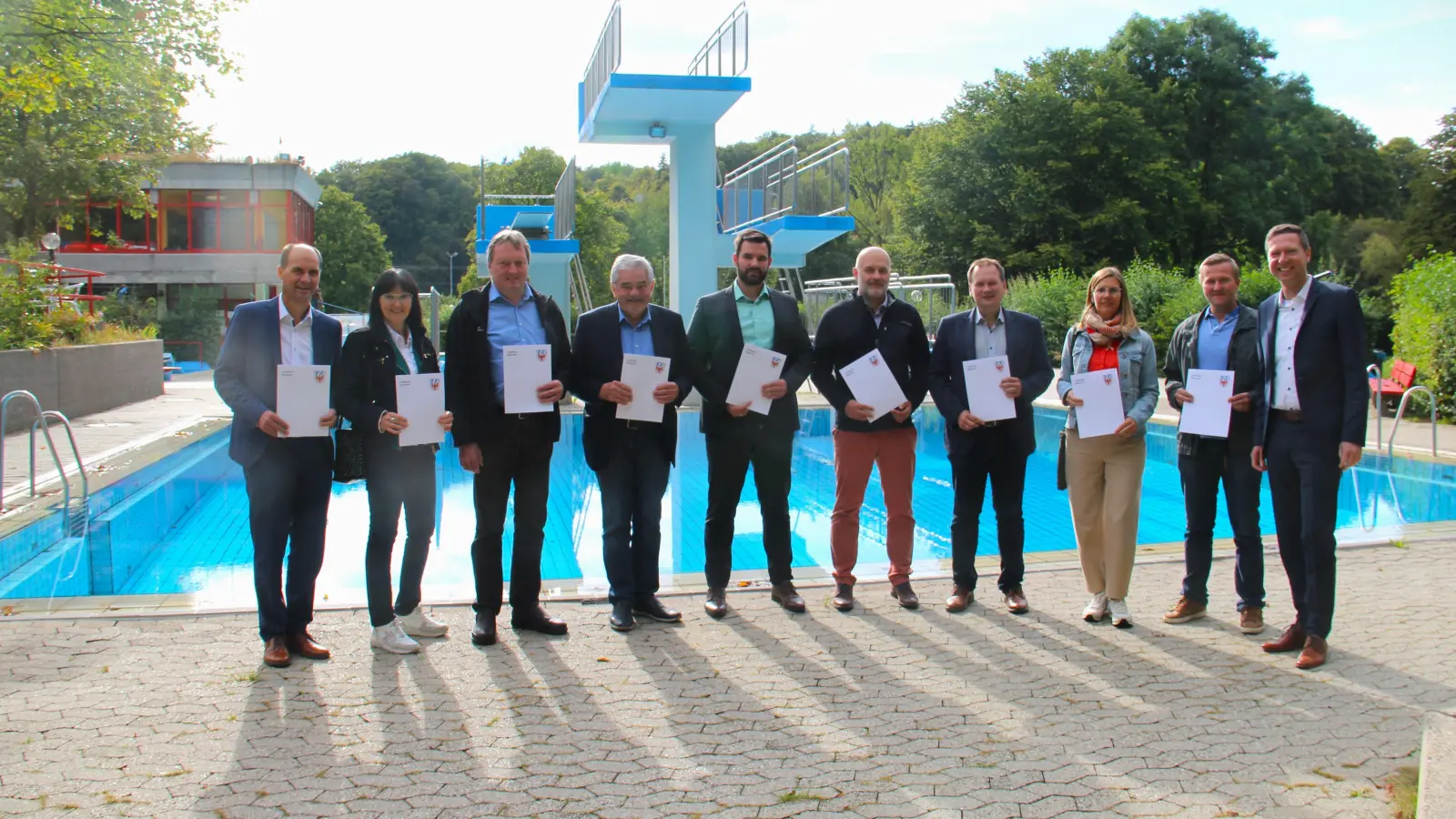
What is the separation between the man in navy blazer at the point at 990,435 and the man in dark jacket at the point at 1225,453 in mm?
758

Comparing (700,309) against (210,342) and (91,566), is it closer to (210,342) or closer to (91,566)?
(91,566)

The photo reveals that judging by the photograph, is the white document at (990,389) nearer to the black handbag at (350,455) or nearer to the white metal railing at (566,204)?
the black handbag at (350,455)

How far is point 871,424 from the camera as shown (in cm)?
609

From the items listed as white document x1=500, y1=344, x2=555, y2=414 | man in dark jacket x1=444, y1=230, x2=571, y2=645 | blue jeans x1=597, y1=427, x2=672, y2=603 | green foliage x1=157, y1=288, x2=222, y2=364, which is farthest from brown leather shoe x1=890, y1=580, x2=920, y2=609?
green foliage x1=157, y1=288, x2=222, y2=364

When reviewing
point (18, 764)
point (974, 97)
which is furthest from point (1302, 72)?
point (18, 764)

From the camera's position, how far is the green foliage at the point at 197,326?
41.7m

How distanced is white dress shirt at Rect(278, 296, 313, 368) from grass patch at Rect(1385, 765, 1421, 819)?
4.60 meters

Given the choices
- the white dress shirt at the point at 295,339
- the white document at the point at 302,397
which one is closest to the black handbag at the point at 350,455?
the white document at the point at 302,397

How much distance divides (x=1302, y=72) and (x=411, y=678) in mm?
51104

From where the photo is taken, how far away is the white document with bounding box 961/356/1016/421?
5.86 m

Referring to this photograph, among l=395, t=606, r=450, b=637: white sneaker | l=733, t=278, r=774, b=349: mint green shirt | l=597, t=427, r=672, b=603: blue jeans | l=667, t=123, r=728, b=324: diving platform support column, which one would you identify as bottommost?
l=395, t=606, r=450, b=637: white sneaker

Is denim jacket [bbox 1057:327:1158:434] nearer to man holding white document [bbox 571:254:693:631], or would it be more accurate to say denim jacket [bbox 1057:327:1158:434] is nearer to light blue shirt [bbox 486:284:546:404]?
man holding white document [bbox 571:254:693:631]

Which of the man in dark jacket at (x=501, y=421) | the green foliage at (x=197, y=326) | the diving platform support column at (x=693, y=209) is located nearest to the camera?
the man in dark jacket at (x=501, y=421)

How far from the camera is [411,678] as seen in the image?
4.79 metres
